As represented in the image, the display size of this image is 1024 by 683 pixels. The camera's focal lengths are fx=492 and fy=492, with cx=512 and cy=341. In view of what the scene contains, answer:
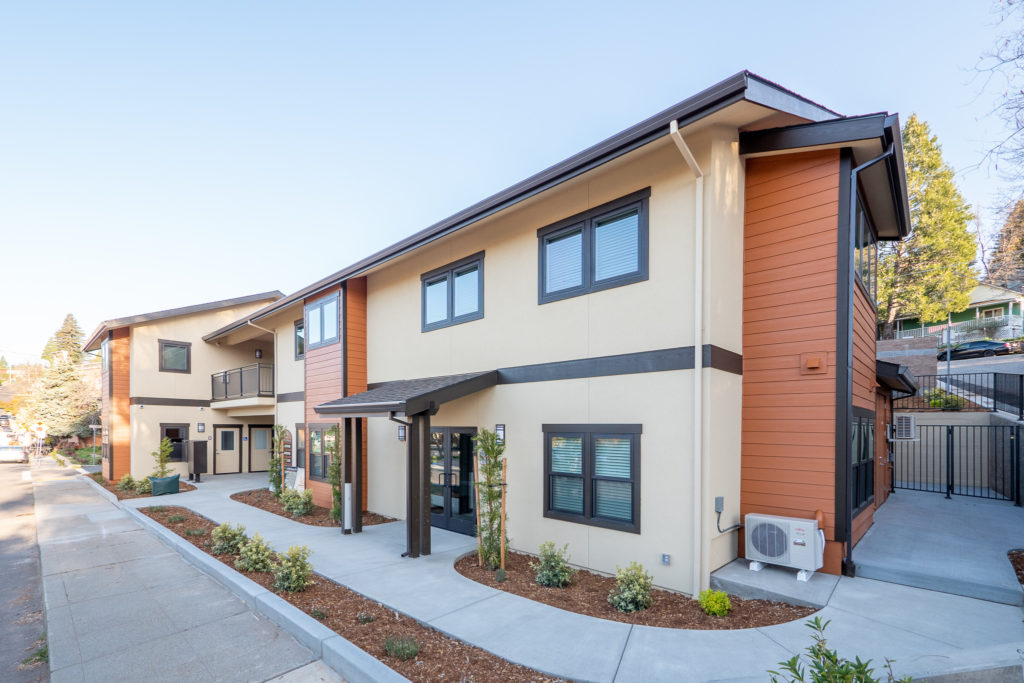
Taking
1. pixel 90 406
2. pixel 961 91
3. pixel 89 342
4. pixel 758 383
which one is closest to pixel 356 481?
pixel 758 383

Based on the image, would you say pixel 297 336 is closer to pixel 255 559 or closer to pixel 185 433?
pixel 255 559

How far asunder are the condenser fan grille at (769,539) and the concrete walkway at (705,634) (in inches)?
26.0

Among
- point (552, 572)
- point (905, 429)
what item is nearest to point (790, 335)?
point (552, 572)

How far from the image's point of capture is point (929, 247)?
802 inches

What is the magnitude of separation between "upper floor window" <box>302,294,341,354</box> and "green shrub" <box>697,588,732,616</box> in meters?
9.61

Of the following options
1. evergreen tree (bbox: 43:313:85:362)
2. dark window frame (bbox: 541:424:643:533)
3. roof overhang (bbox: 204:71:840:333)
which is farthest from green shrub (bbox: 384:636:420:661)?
evergreen tree (bbox: 43:313:85:362)

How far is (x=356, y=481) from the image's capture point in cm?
917

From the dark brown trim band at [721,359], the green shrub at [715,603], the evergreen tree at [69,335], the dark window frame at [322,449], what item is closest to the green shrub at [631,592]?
the green shrub at [715,603]

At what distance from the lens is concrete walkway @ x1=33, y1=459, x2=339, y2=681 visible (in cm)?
431

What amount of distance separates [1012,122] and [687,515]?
566 centimetres

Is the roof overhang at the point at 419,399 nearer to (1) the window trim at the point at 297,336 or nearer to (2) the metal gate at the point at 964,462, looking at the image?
(1) the window trim at the point at 297,336

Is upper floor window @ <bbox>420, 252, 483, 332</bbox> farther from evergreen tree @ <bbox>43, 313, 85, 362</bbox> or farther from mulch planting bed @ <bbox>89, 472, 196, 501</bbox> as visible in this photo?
evergreen tree @ <bbox>43, 313, 85, 362</bbox>

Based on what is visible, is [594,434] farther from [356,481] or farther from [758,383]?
[356,481]

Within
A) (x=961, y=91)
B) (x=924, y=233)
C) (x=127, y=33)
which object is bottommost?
(x=961, y=91)
